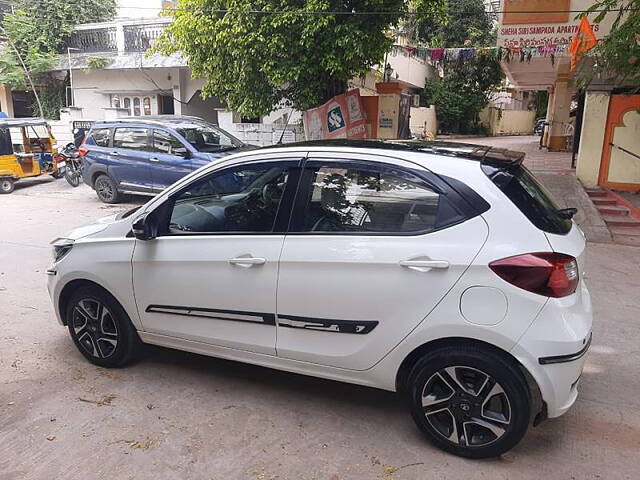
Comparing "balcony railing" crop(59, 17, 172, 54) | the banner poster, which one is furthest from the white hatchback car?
"balcony railing" crop(59, 17, 172, 54)

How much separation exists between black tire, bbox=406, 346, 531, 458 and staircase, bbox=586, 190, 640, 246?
640 cm

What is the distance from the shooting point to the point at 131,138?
11.1m

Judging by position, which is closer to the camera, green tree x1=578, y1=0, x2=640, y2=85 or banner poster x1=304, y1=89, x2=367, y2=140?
green tree x1=578, y1=0, x2=640, y2=85

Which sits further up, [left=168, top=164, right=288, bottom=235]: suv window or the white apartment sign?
the white apartment sign

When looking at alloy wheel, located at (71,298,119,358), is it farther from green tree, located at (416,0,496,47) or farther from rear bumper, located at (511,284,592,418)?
green tree, located at (416,0,496,47)

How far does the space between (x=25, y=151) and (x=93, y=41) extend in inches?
252

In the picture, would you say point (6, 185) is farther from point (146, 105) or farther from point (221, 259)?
point (221, 259)

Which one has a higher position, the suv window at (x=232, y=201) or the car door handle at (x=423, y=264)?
the suv window at (x=232, y=201)

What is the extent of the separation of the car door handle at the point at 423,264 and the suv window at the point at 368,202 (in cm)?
19

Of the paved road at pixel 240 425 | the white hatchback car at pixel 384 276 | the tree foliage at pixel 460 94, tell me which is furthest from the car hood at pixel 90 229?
the tree foliage at pixel 460 94

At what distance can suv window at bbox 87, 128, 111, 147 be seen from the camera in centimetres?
1150

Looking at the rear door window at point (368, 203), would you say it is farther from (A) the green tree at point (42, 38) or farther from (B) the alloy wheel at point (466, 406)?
(A) the green tree at point (42, 38)

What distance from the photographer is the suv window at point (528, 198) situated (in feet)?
8.95

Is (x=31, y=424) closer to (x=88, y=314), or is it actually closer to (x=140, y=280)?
(x=88, y=314)
